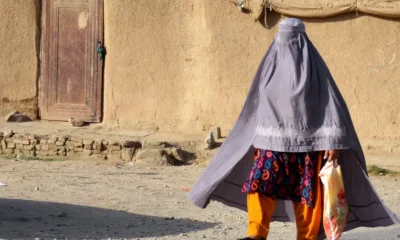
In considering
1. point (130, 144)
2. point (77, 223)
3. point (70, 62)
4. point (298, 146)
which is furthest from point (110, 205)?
point (70, 62)

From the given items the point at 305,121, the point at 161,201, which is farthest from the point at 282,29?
the point at 161,201

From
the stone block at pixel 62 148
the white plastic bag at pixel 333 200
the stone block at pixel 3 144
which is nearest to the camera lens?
the white plastic bag at pixel 333 200

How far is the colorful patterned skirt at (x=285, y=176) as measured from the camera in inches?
215

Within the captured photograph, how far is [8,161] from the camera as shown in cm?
1039

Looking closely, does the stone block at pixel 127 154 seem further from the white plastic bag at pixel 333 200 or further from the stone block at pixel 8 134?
the white plastic bag at pixel 333 200

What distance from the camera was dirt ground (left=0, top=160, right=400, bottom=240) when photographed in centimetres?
666

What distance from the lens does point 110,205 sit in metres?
7.80

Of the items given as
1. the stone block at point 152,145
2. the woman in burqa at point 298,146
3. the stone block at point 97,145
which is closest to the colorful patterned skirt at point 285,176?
the woman in burqa at point 298,146

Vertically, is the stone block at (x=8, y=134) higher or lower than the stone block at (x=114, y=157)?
higher

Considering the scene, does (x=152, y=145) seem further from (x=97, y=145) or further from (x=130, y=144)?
(x=97, y=145)

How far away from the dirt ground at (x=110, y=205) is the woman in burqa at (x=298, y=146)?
3.12ft

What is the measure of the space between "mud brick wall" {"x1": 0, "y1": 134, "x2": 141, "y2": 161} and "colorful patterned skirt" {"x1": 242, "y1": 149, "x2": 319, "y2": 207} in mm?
5125

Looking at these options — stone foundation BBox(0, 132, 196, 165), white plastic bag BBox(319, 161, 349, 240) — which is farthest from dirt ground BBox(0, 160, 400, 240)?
white plastic bag BBox(319, 161, 349, 240)

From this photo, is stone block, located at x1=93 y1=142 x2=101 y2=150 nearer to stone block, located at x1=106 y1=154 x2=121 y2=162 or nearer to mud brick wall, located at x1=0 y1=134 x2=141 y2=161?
mud brick wall, located at x1=0 y1=134 x2=141 y2=161
